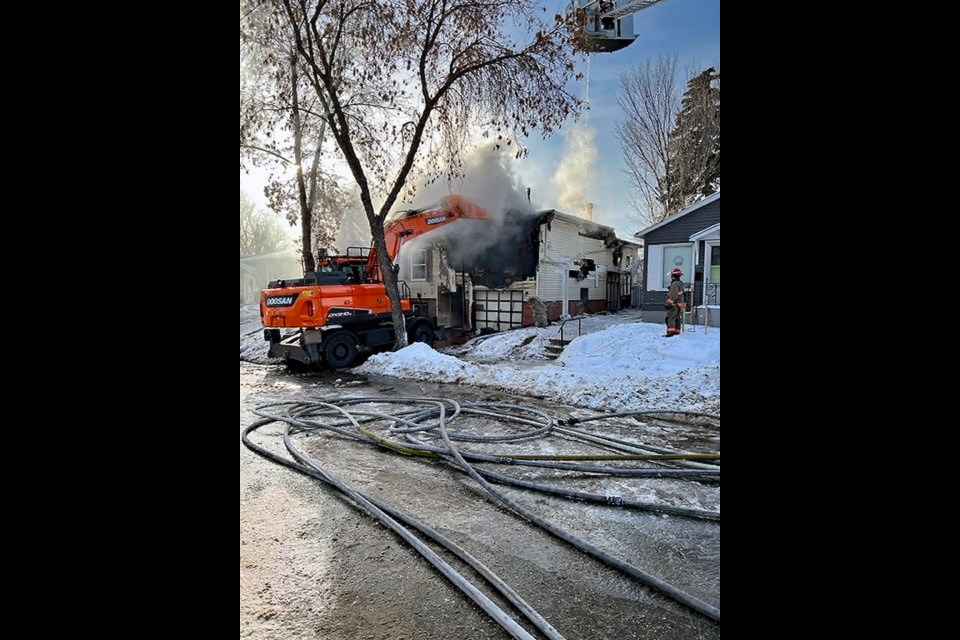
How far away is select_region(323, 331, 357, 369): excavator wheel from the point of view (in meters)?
11.8

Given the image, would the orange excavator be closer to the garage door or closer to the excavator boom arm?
the excavator boom arm

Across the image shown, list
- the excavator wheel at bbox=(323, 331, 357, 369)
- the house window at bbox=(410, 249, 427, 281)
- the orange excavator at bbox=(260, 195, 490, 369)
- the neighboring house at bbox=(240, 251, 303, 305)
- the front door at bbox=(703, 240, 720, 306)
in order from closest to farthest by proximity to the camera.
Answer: the orange excavator at bbox=(260, 195, 490, 369) → the excavator wheel at bbox=(323, 331, 357, 369) → the front door at bbox=(703, 240, 720, 306) → the house window at bbox=(410, 249, 427, 281) → the neighboring house at bbox=(240, 251, 303, 305)

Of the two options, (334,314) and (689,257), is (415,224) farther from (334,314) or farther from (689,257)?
(689,257)

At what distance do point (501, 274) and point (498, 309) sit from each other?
132 centimetres

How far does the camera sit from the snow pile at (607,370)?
7945mm

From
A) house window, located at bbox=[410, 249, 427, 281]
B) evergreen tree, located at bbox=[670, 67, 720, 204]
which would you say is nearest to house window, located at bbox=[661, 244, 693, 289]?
evergreen tree, located at bbox=[670, 67, 720, 204]

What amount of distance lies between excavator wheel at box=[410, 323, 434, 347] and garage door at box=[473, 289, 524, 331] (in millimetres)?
6305

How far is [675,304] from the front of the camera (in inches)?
527

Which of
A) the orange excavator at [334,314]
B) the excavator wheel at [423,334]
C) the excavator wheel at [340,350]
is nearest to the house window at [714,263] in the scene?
the orange excavator at [334,314]
